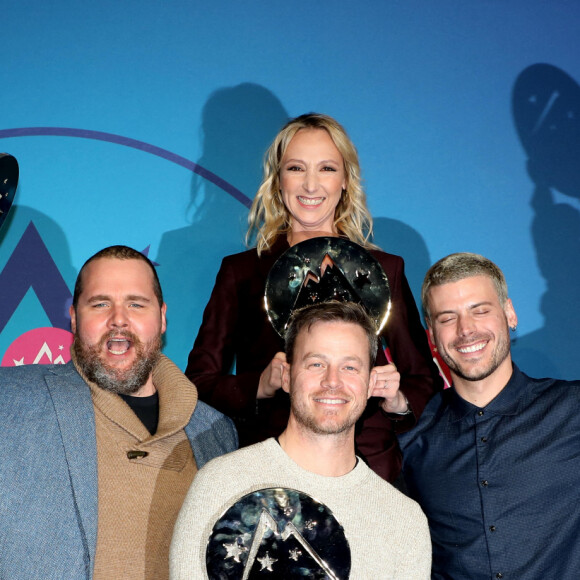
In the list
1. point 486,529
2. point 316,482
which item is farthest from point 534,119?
point 316,482

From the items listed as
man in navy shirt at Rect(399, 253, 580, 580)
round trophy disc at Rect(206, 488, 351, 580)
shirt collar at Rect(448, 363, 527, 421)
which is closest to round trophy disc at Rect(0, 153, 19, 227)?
round trophy disc at Rect(206, 488, 351, 580)

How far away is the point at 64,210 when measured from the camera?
125 inches

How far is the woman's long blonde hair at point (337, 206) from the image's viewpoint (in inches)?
115

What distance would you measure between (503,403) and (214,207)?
4.51ft

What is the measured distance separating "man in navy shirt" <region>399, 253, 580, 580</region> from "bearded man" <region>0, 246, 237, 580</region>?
0.71m

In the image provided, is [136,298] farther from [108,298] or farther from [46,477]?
[46,477]

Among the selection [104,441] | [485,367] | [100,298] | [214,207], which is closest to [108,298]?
[100,298]

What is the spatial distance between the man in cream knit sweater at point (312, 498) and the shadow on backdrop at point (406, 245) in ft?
3.40

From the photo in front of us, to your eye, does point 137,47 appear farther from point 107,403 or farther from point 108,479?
point 108,479

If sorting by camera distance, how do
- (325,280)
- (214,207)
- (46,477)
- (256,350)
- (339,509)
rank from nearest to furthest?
(339,509) → (46,477) → (325,280) → (256,350) → (214,207)

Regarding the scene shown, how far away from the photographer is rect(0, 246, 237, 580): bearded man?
7.29 feet

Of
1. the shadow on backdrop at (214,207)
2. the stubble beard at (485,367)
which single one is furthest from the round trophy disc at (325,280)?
the shadow on backdrop at (214,207)

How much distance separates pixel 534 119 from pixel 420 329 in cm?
134

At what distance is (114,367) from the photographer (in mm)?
2564
